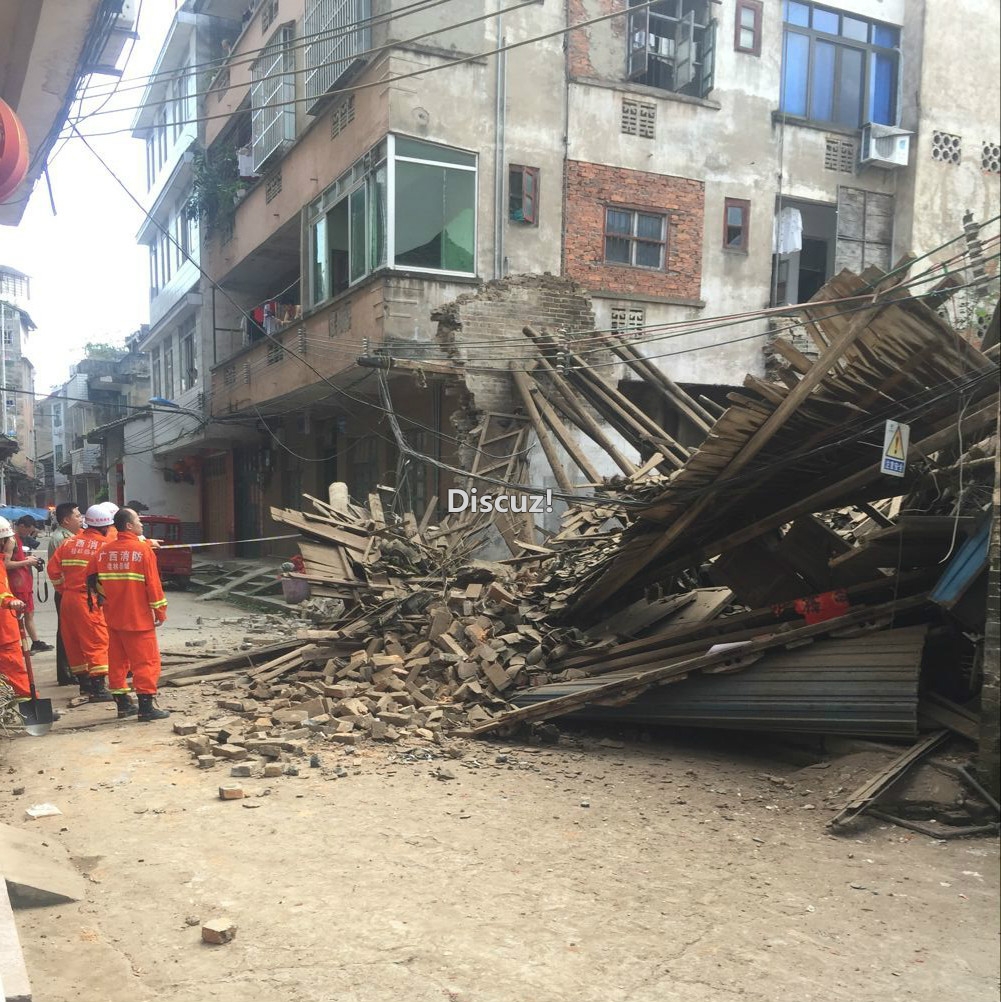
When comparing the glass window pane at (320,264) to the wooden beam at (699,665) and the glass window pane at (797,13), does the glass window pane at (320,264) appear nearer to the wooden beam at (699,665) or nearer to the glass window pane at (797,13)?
the glass window pane at (797,13)

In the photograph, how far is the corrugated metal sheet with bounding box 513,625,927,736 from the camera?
5191mm

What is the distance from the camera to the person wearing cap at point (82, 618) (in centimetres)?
782

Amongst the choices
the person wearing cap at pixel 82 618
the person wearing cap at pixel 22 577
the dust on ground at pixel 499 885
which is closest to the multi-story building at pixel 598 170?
the person wearing cap at pixel 22 577

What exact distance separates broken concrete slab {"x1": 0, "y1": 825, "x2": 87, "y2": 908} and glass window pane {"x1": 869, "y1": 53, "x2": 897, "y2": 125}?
622 inches

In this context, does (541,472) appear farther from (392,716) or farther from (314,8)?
(314,8)

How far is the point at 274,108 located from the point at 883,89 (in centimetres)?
1172

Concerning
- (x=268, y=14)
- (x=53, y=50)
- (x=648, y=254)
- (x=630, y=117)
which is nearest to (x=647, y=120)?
(x=630, y=117)

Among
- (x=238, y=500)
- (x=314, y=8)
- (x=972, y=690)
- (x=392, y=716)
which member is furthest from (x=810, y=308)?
(x=238, y=500)

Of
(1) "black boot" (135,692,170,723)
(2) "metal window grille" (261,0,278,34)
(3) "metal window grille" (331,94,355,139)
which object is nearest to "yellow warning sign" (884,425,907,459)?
(1) "black boot" (135,692,170,723)

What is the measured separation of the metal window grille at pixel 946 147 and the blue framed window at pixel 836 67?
1.96 meters

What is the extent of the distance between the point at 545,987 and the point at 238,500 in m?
24.5

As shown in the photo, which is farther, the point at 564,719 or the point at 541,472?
the point at 541,472

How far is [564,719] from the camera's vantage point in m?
6.87

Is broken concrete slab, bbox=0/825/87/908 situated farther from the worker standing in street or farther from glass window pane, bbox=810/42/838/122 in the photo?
glass window pane, bbox=810/42/838/122
